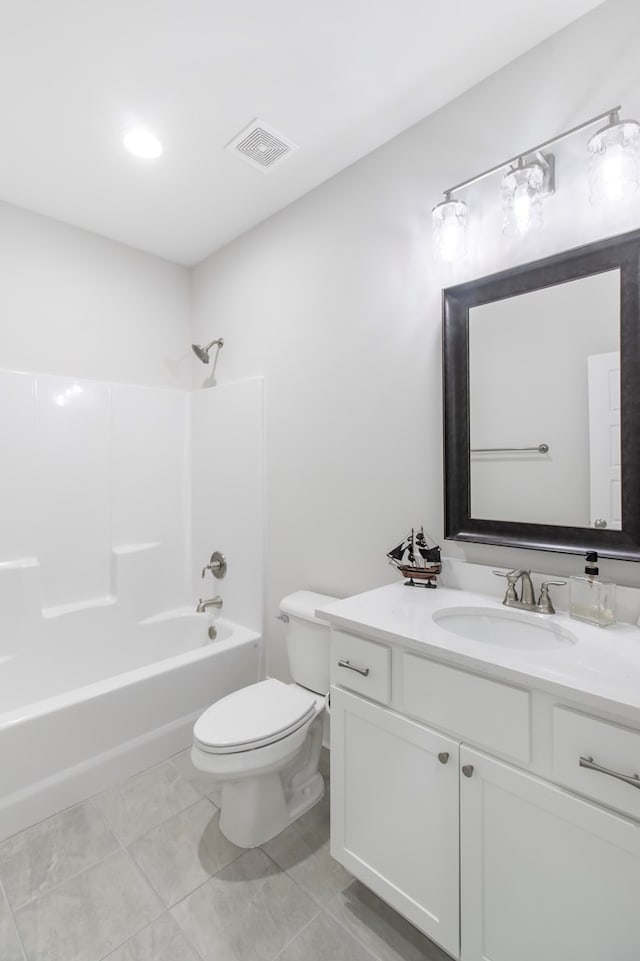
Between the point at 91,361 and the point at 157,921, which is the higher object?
the point at 91,361

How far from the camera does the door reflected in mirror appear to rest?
4.37 feet

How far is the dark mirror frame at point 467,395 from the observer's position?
4.19ft

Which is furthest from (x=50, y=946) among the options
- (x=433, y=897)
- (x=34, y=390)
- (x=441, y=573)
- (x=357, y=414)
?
(x=34, y=390)

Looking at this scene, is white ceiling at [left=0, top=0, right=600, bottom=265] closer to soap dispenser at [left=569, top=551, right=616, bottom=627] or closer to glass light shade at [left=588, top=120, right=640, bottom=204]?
glass light shade at [left=588, top=120, right=640, bottom=204]

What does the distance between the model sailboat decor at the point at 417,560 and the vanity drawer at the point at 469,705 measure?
49 cm

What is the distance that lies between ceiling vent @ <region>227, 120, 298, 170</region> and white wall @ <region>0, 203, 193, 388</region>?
3.65 feet

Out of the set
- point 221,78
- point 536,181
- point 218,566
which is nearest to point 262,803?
point 218,566

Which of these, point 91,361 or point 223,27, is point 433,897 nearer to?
point 223,27

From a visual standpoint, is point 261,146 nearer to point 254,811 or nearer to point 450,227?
point 450,227

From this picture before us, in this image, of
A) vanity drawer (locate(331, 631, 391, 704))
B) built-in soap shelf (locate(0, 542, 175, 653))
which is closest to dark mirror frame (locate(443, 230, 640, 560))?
vanity drawer (locate(331, 631, 391, 704))

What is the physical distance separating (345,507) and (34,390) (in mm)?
1698

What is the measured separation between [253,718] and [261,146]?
2240 mm

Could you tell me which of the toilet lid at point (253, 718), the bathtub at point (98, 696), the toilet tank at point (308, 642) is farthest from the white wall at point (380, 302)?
the toilet lid at point (253, 718)

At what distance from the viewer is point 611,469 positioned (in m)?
1.32
